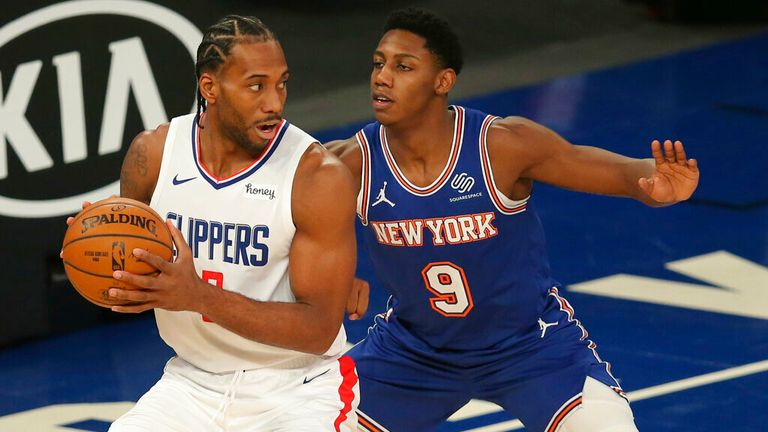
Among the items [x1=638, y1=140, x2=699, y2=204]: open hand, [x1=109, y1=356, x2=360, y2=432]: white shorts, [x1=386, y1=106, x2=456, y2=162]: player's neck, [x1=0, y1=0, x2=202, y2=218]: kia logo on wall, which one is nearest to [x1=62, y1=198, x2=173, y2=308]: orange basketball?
[x1=109, y1=356, x2=360, y2=432]: white shorts

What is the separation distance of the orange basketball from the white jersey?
0.35 metres

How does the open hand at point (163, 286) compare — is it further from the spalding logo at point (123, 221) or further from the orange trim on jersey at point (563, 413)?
the orange trim on jersey at point (563, 413)

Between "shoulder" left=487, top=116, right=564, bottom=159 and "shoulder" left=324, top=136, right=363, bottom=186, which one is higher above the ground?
"shoulder" left=487, top=116, right=564, bottom=159

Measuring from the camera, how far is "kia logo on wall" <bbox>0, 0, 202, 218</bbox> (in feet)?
30.0

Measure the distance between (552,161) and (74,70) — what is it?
366 cm

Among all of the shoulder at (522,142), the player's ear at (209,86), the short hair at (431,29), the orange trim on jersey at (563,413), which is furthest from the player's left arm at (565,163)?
the player's ear at (209,86)

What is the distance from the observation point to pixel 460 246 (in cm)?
681

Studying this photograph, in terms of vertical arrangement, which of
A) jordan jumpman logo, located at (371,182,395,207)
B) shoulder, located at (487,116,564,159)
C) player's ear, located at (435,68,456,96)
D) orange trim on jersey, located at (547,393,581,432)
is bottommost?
orange trim on jersey, located at (547,393,581,432)

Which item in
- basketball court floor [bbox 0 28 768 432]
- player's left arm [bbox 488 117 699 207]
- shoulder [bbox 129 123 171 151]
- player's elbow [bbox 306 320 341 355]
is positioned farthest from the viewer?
basketball court floor [bbox 0 28 768 432]

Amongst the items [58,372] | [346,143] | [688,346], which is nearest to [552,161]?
[346,143]

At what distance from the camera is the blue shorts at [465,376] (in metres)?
6.79

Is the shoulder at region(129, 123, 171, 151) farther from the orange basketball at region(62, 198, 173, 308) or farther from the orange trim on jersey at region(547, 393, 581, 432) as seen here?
the orange trim on jersey at region(547, 393, 581, 432)

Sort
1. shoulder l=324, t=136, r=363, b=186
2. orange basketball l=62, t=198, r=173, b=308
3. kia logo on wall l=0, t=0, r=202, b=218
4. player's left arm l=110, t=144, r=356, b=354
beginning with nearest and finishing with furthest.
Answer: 1. orange basketball l=62, t=198, r=173, b=308
2. player's left arm l=110, t=144, r=356, b=354
3. shoulder l=324, t=136, r=363, b=186
4. kia logo on wall l=0, t=0, r=202, b=218

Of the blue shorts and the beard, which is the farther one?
the blue shorts
